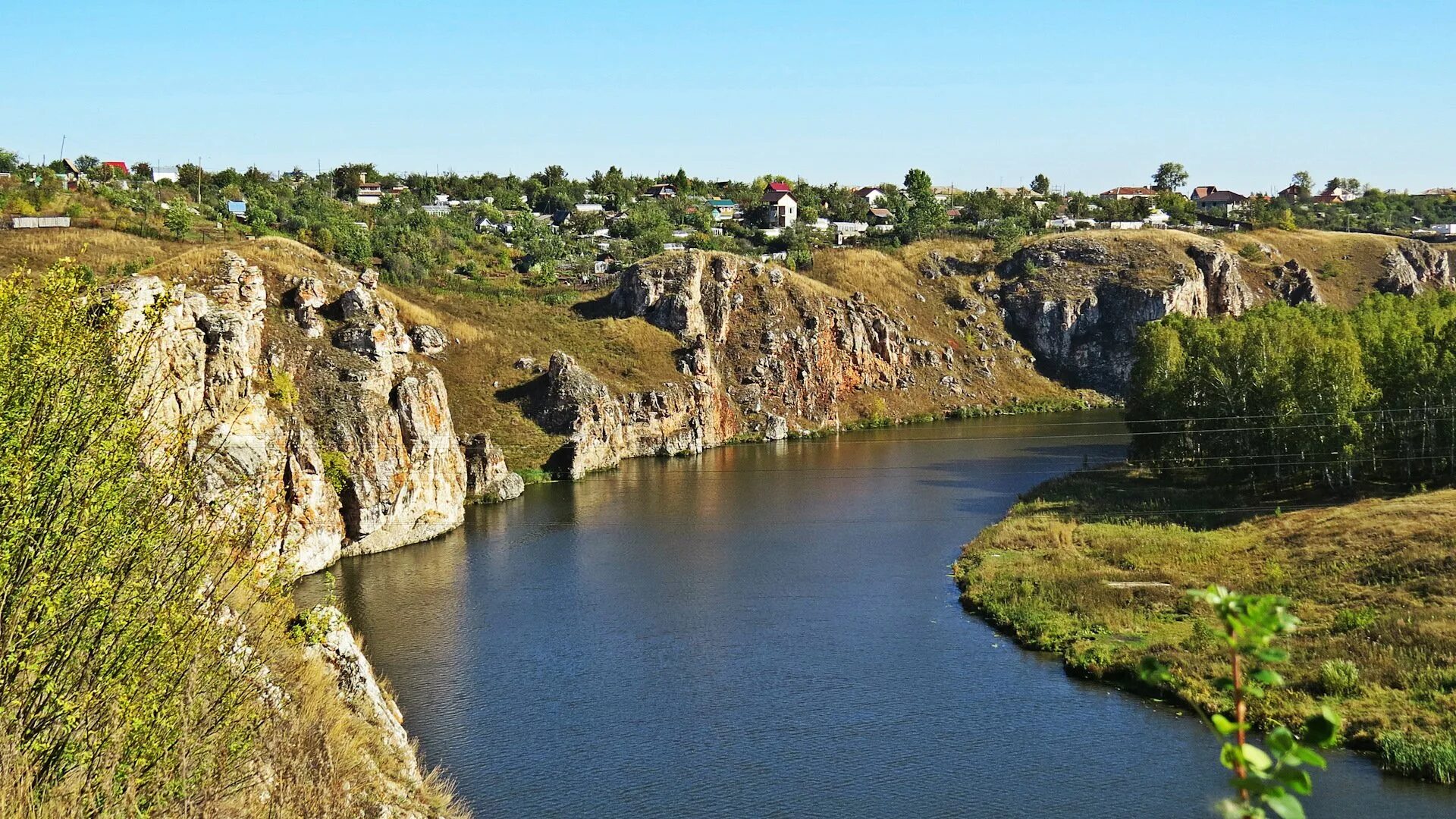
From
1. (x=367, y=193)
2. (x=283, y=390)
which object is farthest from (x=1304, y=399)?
(x=367, y=193)

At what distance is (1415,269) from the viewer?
454 ft

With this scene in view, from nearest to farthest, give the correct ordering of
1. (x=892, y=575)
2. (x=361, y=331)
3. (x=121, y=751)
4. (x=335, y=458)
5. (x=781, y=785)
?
(x=121, y=751), (x=781, y=785), (x=892, y=575), (x=335, y=458), (x=361, y=331)

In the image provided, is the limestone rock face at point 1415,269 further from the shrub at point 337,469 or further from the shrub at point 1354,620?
the shrub at point 337,469

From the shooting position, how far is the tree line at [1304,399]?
55.1m

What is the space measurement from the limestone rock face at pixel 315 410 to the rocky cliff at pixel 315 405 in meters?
0.07

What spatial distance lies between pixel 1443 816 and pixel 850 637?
18.5 meters

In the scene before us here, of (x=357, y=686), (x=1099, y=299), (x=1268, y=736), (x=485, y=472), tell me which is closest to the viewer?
(x=1268, y=736)

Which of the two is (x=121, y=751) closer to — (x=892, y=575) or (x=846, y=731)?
(x=846, y=731)

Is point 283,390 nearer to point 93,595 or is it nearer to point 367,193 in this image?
point 93,595

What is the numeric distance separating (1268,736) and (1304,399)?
193 ft

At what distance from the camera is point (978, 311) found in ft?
399

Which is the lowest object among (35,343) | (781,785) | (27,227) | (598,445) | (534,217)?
(781,785)

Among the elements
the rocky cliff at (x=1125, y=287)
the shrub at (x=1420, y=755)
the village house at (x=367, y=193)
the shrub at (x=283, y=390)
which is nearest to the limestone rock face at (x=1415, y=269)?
the rocky cliff at (x=1125, y=287)

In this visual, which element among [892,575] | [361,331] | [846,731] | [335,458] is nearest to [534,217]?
[361,331]
